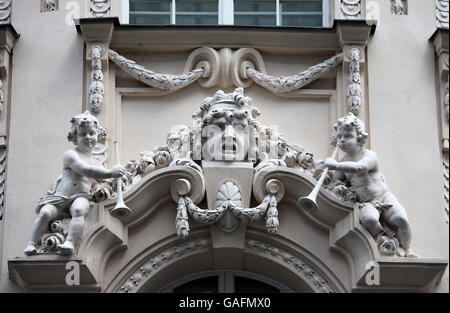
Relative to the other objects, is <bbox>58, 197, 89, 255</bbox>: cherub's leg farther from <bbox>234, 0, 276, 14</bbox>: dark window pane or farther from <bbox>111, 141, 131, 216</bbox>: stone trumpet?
<bbox>234, 0, 276, 14</bbox>: dark window pane

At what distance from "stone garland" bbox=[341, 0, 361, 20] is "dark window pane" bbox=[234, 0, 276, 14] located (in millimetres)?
664

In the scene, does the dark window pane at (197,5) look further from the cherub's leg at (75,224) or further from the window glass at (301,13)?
the cherub's leg at (75,224)

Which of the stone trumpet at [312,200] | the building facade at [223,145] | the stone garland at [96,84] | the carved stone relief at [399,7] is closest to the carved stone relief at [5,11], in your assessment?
the building facade at [223,145]

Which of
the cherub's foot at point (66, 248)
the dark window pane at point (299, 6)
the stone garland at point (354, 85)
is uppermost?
the dark window pane at point (299, 6)

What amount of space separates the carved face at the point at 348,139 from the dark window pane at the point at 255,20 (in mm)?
1648

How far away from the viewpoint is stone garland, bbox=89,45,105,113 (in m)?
12.4

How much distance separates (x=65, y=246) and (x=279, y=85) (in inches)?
97.2

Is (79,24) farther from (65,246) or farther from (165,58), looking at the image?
(65,246)

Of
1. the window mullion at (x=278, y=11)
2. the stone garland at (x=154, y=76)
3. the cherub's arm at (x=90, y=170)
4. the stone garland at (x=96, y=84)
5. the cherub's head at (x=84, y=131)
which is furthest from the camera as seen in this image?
the window mullion at (x=278, y=11)

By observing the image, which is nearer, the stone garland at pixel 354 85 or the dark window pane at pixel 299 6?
the stone garland at pixel 354 85

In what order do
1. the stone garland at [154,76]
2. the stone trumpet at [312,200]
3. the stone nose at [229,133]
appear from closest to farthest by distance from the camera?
the stone trumpet at [312,200]
the stone nose at [229,133]
the stone garland at [154,76]

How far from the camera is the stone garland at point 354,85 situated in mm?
12438

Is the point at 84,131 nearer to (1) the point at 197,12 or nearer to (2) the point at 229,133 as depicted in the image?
(2) the point at 229,133

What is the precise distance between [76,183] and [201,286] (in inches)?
58.0
